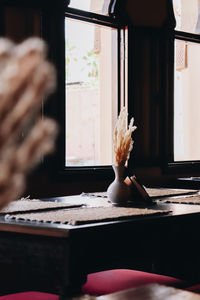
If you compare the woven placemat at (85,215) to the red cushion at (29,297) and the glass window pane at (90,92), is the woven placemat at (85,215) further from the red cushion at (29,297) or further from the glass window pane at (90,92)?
the glass window pane at (90,92)

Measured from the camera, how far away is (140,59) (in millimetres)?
4504

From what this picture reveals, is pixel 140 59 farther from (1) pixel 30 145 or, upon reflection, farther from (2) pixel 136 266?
(1) pixel 30 145

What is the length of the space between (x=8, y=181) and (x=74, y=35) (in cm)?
371

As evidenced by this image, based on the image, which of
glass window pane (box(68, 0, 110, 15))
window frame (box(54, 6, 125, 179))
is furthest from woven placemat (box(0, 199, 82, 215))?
glass window pane (box(68, 0, 110, 15))

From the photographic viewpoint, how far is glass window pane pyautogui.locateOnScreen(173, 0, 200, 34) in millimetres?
5148

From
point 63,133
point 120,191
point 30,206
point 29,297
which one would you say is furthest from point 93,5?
point 29,297

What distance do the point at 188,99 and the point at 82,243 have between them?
15.4 feet

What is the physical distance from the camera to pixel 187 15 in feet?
17.1

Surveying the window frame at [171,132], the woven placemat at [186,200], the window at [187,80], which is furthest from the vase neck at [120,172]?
the window at [187,80]

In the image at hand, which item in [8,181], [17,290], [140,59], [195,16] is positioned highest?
[195,16]

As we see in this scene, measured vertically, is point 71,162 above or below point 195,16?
below

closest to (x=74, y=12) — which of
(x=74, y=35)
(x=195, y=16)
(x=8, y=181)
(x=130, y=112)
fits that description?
(x=74, y=35)

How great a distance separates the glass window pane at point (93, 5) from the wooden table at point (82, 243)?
2.33 m

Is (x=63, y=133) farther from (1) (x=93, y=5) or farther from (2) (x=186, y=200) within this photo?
(2) (x=186, y=200)
